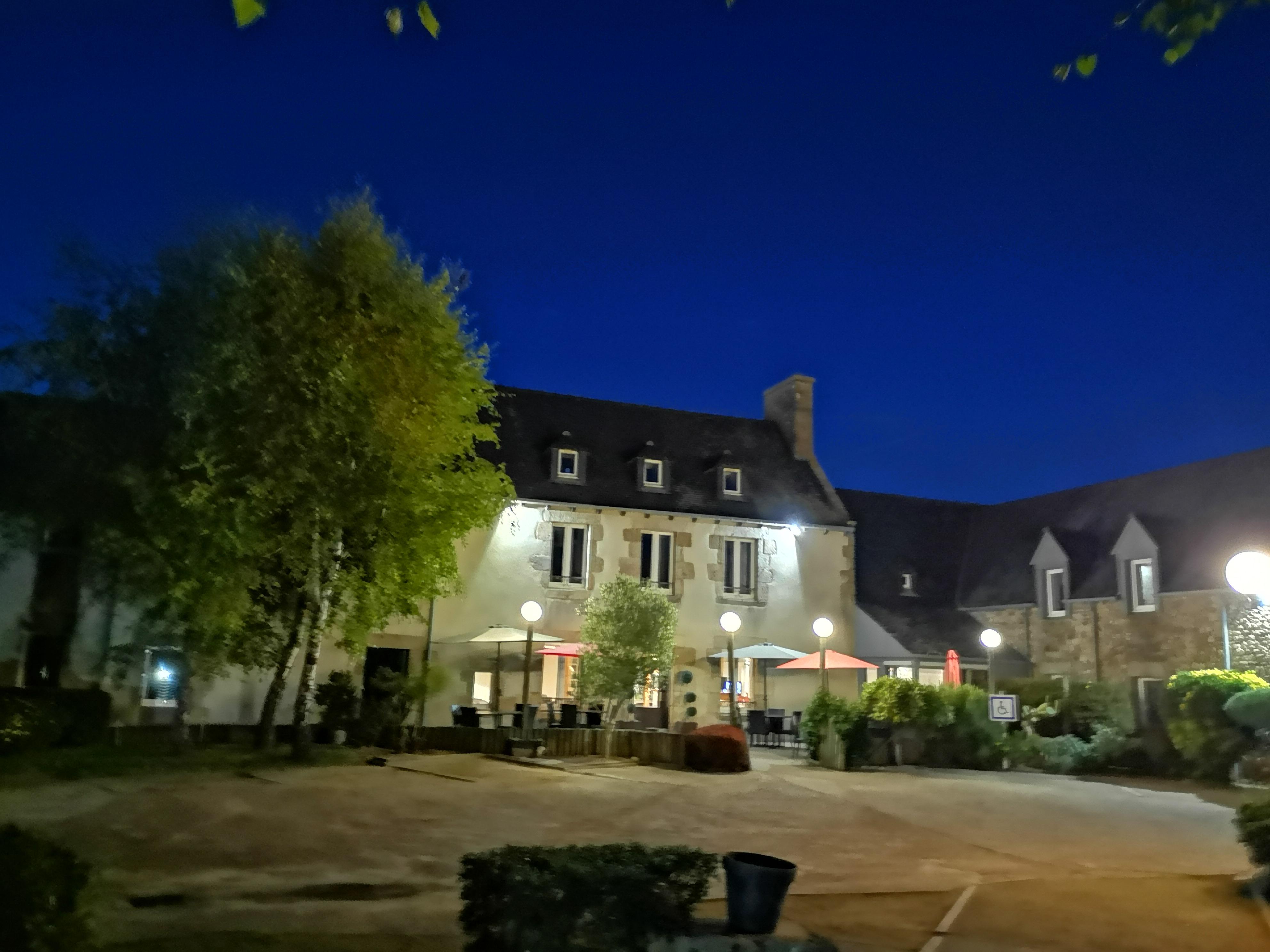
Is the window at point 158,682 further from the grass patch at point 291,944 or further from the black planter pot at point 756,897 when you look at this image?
the black planter pot at point 756,897

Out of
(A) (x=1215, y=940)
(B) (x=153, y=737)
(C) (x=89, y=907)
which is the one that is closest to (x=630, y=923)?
(C) (x=89, y=907)

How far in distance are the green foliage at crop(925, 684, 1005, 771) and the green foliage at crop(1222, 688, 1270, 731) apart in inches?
152

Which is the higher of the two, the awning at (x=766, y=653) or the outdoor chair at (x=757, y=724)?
the awning at (x=766, y=653)

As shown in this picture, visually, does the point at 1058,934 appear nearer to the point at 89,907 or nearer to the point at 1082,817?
the point at 89,907

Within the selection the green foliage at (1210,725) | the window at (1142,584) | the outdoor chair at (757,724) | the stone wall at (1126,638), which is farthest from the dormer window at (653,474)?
the green foliage at (1210,725)

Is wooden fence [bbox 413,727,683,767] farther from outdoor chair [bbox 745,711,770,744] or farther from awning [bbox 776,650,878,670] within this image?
awning [bbox 776,650,878,670]

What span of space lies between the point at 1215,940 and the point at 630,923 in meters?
3.98

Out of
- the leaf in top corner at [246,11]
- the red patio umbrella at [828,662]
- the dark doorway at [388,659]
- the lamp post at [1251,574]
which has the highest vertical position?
the leaf in top corner at [246,11]

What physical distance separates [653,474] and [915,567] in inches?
352

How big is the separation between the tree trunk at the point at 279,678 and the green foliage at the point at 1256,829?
41.3 feet

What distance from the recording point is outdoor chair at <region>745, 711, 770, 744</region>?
69.2 feet

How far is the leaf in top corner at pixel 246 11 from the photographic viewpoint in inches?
136

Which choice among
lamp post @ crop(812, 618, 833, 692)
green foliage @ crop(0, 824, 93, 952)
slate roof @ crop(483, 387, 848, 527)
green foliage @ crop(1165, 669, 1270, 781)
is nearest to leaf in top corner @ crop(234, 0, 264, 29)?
green foliage @ crop(0, 824, 93, 952)

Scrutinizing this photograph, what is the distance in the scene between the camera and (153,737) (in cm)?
1722
